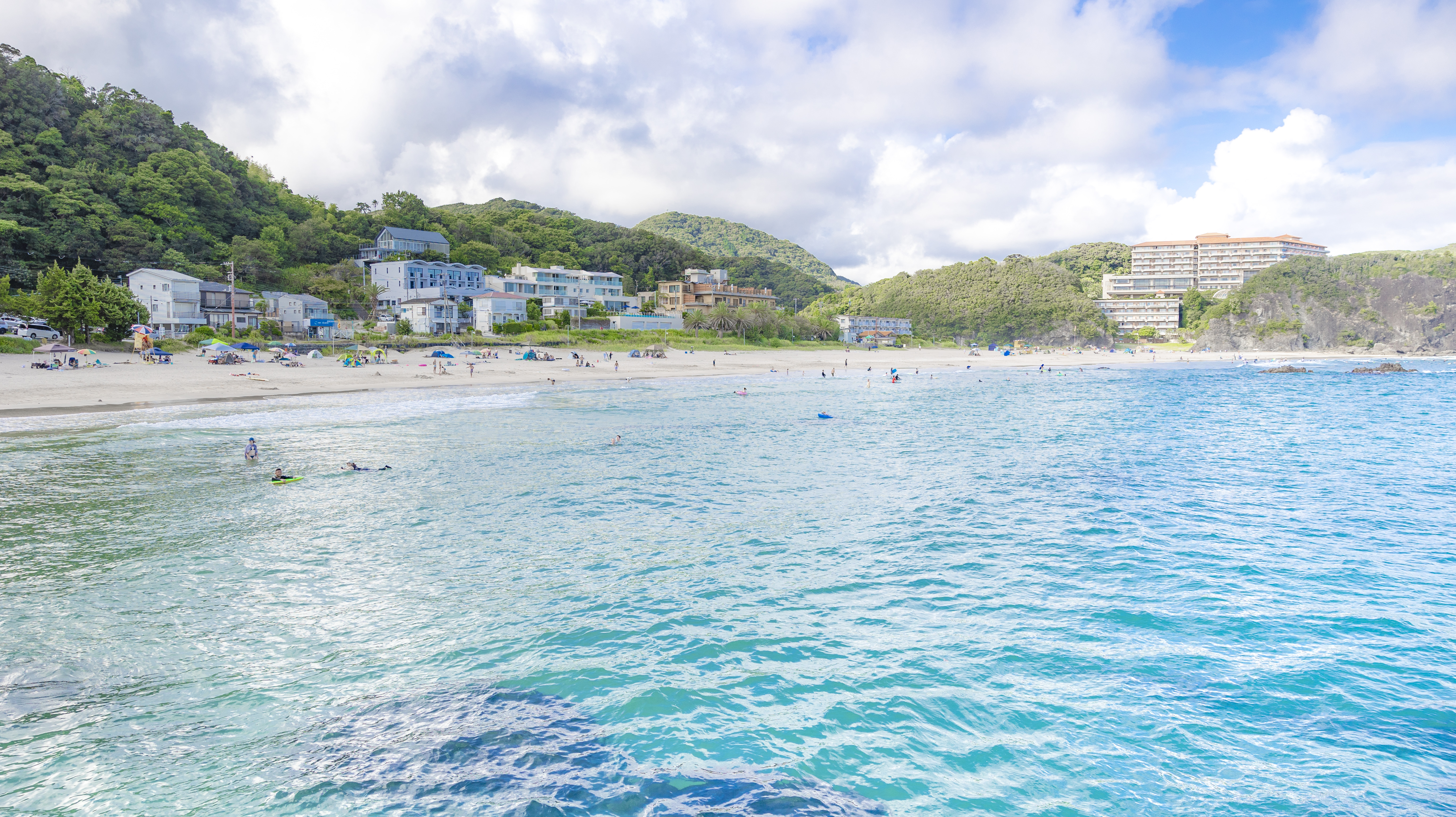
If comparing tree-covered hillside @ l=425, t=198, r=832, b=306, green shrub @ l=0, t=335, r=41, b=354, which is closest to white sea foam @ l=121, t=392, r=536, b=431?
green shrub @ l=0, t=335, r=41, b=354

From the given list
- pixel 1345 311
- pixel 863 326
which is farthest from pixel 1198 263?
pixel 863 326

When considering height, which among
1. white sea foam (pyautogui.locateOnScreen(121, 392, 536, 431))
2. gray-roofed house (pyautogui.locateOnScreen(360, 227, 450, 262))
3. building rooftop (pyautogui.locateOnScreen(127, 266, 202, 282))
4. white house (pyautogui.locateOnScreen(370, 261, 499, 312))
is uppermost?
gray-roofed house (pyautogui.locateOnScreen(360, 227, 450, 262))

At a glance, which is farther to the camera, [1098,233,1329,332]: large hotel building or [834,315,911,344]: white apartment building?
[1098,233,1329,332]: large hotel building

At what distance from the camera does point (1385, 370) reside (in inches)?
2921

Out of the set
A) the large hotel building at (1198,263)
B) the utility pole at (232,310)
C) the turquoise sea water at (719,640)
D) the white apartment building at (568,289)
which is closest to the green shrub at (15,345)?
the utility pole at (232,310)

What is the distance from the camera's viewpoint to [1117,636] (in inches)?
348

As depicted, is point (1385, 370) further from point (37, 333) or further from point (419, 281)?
point (37, 333)

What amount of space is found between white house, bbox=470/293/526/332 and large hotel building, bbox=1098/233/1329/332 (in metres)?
147

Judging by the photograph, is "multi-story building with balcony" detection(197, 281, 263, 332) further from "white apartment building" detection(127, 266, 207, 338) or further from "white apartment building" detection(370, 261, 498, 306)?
"white apartment building" detection(370, 261, 498, 306)

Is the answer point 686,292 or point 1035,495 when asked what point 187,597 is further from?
point 686,292

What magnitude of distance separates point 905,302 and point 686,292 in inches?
2596

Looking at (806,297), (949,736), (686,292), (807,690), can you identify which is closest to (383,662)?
(807,690)

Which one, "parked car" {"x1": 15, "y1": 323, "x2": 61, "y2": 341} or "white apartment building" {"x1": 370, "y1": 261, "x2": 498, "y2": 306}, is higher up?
"white apartment building" {"x1": 370, "y1": 261, "x2": 498, "y2": 306}

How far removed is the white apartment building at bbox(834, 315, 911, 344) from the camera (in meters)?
122
